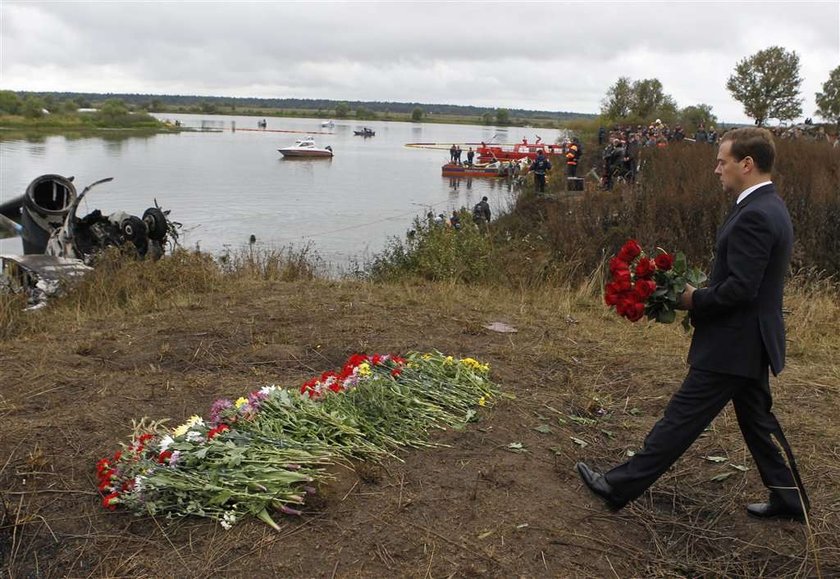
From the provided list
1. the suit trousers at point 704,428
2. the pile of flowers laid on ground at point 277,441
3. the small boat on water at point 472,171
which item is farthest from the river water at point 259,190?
the suit trousers at point 704,428

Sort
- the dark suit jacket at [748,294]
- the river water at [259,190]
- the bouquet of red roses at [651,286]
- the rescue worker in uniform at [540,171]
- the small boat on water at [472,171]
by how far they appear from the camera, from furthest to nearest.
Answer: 1. the small boat on water at [472,171]
2. the rescue worker in uniform at [540,171]
3. the river water at [259,190]
4. the bouquet of red roses at [651,286]
5. the dark suit jacket at [748,294]

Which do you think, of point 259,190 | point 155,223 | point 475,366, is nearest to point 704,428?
point 475,366

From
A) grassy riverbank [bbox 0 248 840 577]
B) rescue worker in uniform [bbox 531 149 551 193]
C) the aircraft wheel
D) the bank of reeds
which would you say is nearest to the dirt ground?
grassy riverbank [bbox 0 248 840 577]

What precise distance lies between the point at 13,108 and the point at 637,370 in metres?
107

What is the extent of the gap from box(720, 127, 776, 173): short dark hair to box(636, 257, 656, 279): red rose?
0.61m

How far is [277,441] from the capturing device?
369 centimetres

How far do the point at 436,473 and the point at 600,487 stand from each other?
33.2 inches

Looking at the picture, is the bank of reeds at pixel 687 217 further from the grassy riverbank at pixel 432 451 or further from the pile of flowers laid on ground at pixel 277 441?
the pile of flowers laid on ground at pixel 277 441

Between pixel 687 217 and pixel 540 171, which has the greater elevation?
pixel 540 171

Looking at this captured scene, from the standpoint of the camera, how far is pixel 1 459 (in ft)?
12.7

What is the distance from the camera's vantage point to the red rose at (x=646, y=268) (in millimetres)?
3482

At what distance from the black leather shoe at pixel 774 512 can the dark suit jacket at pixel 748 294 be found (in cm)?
79

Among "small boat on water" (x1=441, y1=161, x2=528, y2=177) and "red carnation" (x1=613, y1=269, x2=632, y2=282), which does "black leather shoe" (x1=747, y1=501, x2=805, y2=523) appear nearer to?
"red carnation" (x1=613, y1=269, x2=632, y2=282)

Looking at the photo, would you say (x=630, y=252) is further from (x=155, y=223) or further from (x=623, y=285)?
(x=155, y=223)
